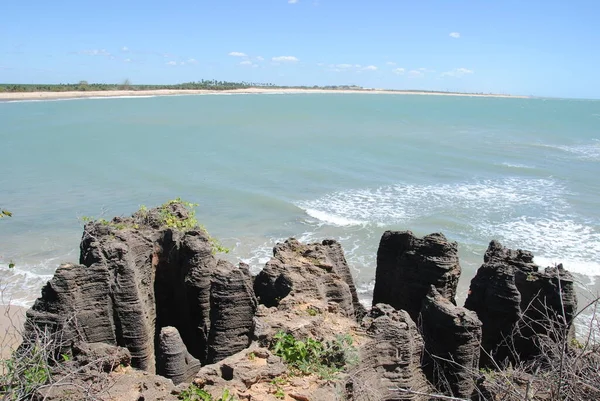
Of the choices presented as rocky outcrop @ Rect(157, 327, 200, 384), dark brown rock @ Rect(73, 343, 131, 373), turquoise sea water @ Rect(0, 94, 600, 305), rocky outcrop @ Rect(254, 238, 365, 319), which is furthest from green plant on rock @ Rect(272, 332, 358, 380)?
turquoise sea water @ Rect(0, 94, 600, 305)

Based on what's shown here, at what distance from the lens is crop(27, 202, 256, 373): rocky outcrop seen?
9.58 meters

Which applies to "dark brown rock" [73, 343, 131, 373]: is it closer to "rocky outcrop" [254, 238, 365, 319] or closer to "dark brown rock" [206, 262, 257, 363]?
"dark brown rock" [206, 262, 257, 363]

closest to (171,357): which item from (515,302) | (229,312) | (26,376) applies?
(229,312)

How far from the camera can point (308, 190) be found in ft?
125

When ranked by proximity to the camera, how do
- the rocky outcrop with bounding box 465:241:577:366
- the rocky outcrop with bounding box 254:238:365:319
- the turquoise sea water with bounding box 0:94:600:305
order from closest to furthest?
the rocky outcrop with bounding box 254:238:365:319 < the rocky outcrop with bounding box 465:241:577:366 < the turquoise sea water with bounding box 0:94:600:305

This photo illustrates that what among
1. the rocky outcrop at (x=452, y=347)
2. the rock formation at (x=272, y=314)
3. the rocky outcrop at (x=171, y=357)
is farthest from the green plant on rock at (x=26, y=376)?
the rocky outcrop at (x=452, y=347)

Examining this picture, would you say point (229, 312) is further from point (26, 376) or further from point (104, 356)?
point (26, 376)

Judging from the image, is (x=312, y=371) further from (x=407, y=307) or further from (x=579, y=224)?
(x=579, y=224)

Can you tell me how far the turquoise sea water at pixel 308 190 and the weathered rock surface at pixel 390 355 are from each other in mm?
10481

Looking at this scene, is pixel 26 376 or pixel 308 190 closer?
pixel 26 376

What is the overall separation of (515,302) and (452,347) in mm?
2363

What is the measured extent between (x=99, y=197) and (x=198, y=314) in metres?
26.0

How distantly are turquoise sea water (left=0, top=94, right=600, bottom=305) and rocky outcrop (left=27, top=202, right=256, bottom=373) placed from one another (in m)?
4.91

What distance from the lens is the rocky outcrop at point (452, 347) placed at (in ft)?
33.2
